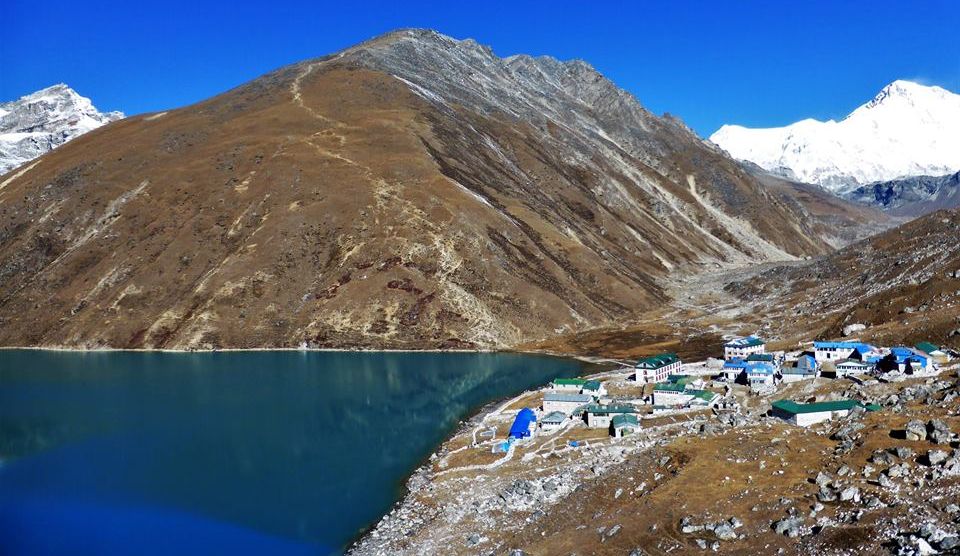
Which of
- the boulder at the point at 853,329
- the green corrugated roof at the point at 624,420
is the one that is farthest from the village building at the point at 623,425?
the boulder at the point at 853,329

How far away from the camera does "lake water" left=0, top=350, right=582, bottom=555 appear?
6781 cm

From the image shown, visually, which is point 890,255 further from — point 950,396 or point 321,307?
point 321,307

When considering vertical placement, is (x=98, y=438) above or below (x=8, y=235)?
below

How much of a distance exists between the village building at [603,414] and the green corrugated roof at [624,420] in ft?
6.46

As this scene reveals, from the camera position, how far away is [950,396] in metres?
67.8

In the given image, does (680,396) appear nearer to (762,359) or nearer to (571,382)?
(571,382)

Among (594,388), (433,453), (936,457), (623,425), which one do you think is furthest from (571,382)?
(936,457)

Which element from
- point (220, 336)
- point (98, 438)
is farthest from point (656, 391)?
point (220, 336)

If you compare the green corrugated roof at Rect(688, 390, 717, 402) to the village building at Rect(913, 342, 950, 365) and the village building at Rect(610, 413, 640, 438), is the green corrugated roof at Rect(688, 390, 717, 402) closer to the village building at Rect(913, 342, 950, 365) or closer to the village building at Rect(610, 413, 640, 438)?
the village building at Rect(610, 413, 640, 438)

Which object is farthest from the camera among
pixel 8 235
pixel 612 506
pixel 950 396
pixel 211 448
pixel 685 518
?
pixel 8 235

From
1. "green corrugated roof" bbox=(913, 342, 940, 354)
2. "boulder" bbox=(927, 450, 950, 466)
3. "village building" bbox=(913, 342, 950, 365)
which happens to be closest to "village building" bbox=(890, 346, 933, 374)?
"village building" bbox=(913, 342, 950, 365)

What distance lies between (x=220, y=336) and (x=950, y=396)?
13036 cm

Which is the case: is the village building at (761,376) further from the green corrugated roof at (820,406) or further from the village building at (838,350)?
the green corrugated roof at (820,406)

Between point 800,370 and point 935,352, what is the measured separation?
1532 centimetres
